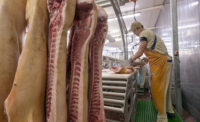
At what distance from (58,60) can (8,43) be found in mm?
226

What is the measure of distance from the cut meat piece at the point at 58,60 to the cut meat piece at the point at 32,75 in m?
0.03

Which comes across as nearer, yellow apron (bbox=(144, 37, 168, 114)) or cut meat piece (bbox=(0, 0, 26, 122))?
cut meat piece (bbox=(0, 0, 26, 122))

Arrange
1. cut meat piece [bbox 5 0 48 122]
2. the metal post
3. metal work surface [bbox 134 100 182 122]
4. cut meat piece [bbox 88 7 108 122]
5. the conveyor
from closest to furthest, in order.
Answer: cut meat piece [bbox 5 0 48 122] → cut meat piece [bbox 88 7 108 122] → the conveyor → metal work surface [bbox 134 100 182 122] → the metal post

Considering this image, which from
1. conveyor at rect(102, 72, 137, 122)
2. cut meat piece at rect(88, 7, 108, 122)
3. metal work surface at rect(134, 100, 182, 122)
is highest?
cut meat piece at rect(88, 7, 108, 122)

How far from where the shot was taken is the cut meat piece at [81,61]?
423mm

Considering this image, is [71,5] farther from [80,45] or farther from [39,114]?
[39,114]

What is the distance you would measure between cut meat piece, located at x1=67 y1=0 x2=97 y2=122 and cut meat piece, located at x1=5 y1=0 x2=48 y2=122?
11 centimetres

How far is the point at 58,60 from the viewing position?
392 millimetres

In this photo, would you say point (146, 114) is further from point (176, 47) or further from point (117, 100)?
point (176, 47)

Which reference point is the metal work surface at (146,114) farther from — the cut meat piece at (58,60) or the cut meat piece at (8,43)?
the cut meat piece at (8,43)

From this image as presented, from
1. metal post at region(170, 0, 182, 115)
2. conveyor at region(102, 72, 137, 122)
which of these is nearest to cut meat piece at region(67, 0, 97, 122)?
conveyor at region(102, 72, 137, 122)

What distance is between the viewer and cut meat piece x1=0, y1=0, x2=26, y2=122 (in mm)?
407

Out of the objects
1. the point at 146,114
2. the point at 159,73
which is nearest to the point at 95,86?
the point at 159,73

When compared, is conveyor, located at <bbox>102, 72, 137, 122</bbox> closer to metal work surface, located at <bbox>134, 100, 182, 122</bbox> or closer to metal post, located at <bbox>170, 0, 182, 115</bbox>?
metal work surface, located at <bbox>134, 100, 182, 122</bbox>
